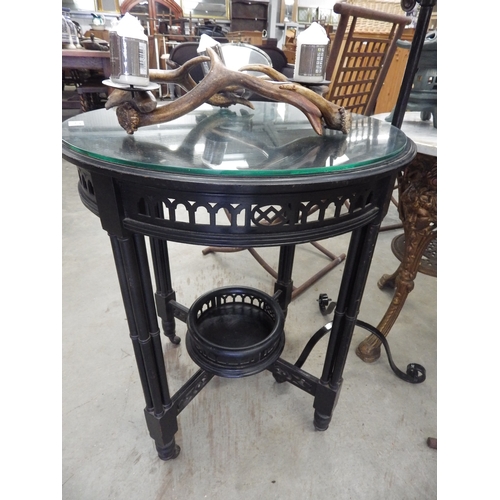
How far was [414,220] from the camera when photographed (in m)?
1.13

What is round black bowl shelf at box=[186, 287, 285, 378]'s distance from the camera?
2.93ft

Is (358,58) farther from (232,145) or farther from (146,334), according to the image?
(146,334)

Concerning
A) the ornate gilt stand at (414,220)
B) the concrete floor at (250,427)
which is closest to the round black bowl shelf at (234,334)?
the concrete floor at (250,427)

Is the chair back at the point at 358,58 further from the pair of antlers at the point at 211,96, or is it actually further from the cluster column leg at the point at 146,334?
the cluster column leg at the point at 146,334

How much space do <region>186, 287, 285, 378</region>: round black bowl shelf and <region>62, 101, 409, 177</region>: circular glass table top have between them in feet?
1.68

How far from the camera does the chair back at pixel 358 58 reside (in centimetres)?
135

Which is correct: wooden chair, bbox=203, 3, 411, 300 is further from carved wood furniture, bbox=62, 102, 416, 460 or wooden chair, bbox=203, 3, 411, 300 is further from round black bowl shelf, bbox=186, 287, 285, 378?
carved wood furniture, bbox=62, 102, 416, 460

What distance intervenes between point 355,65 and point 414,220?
0.92 metres

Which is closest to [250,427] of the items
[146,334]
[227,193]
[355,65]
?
[146,334]

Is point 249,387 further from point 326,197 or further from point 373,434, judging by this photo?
point 326,197

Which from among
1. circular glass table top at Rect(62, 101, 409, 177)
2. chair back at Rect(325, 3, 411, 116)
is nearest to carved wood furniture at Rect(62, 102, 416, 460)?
circular glass table top at Rect(62, 101, 409, 177)

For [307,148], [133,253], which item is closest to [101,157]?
[133,253]

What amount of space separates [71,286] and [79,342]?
0.39 m

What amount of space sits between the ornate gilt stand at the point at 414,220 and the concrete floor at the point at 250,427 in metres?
0.14
